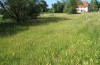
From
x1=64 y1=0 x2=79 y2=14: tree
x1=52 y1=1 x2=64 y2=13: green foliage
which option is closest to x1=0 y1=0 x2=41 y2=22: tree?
x1=64 y1=0 x2=79 y2=14: tree

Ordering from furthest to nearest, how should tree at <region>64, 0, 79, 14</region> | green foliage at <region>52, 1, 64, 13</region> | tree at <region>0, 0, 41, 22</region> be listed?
green foliage at <region>52, 1, 64, 13</region> → tree at <region>64, 0, 79, 14</region> → tree at <region>0, 0, 41, 22</region>

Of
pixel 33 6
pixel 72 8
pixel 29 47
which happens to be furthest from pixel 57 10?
pixel 29 47

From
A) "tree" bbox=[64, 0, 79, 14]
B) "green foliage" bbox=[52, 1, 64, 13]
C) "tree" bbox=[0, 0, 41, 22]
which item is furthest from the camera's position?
"green foliage" bbox=[52, 1, 64, 13]

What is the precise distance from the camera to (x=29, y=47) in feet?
36.1

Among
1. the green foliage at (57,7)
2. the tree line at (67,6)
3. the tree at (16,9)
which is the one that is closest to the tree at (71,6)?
the tree line at (67,6)

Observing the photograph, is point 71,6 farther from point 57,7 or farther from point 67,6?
point 57,7

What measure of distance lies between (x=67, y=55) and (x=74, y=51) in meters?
0.64

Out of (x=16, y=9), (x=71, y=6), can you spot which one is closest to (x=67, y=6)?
(x=71, y=6)

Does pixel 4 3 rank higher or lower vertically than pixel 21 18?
higher

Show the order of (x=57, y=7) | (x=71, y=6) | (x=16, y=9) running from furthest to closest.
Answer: (x=57, y=7)
(x=71, y=6)
(x=16, y=9)

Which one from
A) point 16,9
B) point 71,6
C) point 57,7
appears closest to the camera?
point 16,9

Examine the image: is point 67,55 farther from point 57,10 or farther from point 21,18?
point 57,10

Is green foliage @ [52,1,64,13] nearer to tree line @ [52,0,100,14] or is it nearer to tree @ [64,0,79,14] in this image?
tree line @ [52,0,100,14]

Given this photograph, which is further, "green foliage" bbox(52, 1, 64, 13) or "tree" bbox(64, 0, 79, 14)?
"green foliage" bbox(52, 1, 64, 13)
